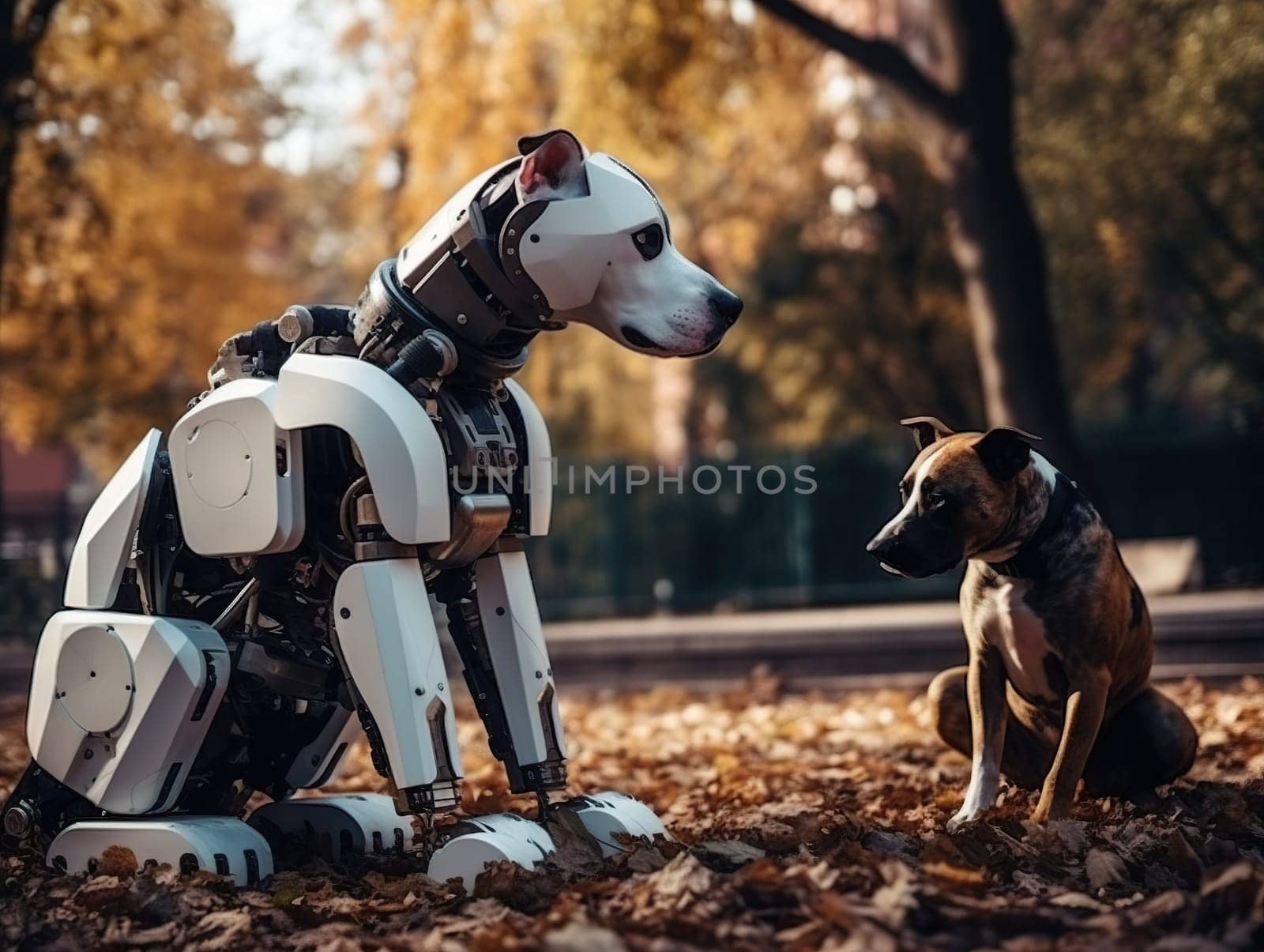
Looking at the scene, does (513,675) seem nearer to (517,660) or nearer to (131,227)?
(517,660)

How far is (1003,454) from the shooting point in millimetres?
4371

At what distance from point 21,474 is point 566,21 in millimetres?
33134

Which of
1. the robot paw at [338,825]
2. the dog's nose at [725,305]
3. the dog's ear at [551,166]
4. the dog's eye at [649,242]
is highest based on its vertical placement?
the dog's ear at [551,166]

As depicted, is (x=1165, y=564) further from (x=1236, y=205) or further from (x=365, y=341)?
(x=365, y=341)

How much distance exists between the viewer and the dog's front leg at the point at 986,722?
4633 millimetres

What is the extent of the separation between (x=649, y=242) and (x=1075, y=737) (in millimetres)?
1894

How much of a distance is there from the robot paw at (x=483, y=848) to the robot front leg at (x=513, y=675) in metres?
0.38

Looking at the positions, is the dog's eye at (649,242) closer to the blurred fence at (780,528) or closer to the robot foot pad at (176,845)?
the robot foot pad at (176,845)

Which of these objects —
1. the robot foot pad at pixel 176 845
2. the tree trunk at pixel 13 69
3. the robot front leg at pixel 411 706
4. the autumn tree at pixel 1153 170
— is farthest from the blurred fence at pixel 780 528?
the robot front leg at pixel 411 706

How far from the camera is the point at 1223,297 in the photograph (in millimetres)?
18266

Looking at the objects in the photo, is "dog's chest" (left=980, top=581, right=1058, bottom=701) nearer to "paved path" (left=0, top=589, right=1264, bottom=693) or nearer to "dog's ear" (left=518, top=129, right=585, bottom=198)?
"dog's ear" (left=518, top=129, right=585, bottom=198)

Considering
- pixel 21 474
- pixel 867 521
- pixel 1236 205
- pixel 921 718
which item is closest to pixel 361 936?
pixel 921 718

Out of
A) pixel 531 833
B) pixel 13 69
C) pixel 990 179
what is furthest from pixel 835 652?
pixel 13 69

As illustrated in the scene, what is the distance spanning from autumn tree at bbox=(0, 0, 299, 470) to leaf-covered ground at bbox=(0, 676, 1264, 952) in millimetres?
9150
